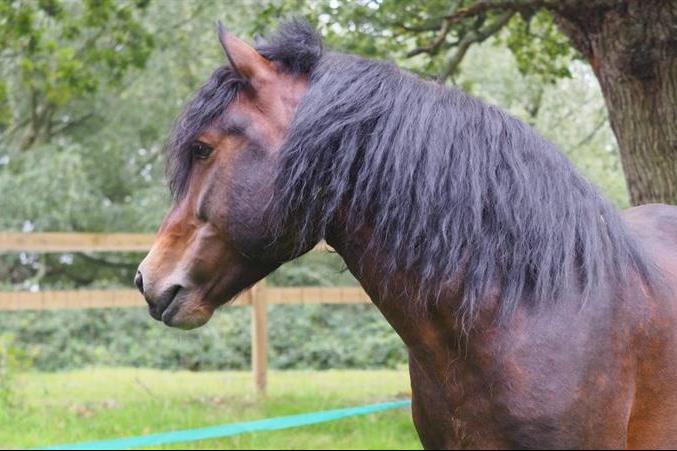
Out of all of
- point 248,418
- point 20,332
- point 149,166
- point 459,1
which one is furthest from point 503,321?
point 149,166

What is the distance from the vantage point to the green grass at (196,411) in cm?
639

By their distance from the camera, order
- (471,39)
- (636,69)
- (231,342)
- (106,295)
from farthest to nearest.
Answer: (231,342), (106,295), (471,39), (636,69)

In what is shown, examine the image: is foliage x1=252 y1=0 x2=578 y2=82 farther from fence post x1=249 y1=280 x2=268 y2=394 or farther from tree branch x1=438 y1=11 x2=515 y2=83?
fence post x1=249 y1=280 x2=268 y2=394

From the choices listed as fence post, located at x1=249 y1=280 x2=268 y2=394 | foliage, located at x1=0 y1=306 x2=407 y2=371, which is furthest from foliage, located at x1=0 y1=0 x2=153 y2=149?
foliage, located at x1=0 y1=306 x2=407 y2=371

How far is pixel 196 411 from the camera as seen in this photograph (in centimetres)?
743

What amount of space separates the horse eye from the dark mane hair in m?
0.26

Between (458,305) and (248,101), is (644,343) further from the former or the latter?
(248,101)

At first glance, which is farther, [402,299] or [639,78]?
[639,78]

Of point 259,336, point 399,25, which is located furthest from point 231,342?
point 399,25

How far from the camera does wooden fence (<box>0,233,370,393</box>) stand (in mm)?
7547

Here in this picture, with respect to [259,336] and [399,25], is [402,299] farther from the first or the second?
[259,336]

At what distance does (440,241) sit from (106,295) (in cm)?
621

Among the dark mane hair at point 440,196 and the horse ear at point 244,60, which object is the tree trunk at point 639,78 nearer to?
the dark mane hair at point 440,196

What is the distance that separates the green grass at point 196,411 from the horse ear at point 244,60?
3773mm
